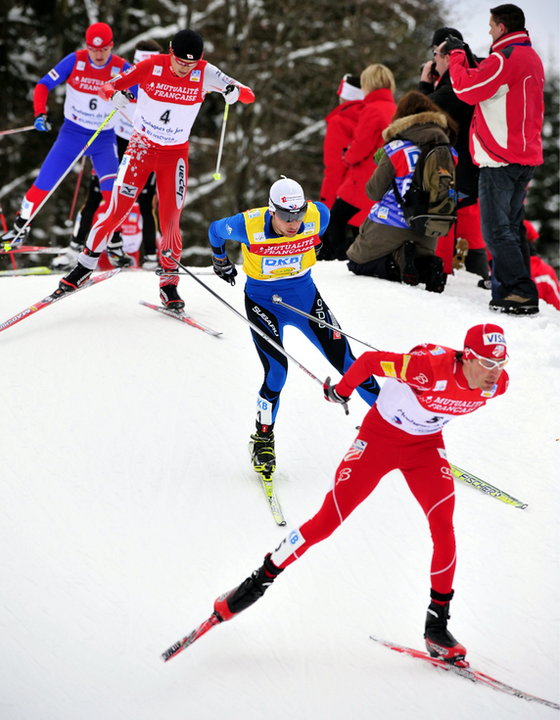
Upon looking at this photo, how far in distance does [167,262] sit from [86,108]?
1.89m

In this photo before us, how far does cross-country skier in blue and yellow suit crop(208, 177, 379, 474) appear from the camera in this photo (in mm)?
4949

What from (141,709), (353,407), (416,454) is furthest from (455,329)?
(141,709)

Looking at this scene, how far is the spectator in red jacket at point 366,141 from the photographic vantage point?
8.20 metres

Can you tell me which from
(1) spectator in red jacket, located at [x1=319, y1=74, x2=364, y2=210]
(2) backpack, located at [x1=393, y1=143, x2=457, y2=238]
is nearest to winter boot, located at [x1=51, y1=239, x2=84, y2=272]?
(1) spectator in red jacket, located at [x1=319, y1=74, x2=364, y2=210]

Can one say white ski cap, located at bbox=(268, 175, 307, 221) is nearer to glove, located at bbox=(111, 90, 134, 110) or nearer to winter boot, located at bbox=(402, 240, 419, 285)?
glove, located at bbox=(111, 90, 134, 110)

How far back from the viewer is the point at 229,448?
557 centimetres

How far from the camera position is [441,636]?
3.80m

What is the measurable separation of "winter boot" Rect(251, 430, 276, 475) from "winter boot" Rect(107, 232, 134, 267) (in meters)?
4.05

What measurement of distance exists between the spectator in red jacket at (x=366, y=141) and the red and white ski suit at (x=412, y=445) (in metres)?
4.73

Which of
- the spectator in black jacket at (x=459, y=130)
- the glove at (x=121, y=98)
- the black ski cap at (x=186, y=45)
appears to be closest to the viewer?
the black ski cap at (x=186, y=45)

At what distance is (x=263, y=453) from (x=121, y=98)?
3.11 m

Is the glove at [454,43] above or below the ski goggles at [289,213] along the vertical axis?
above

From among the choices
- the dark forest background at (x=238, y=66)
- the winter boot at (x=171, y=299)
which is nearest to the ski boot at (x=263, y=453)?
the winter boot at (x=171, y=299)

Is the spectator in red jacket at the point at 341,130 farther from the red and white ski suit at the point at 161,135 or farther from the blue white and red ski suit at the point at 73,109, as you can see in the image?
the red and white ski suit at the point at 161,135
